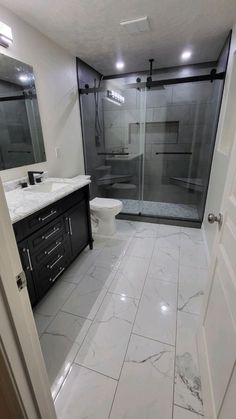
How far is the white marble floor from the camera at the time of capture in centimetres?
105

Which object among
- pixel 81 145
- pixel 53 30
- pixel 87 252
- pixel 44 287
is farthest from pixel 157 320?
pixel 53 30

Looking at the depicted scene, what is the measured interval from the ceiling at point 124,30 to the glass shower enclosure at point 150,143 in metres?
0.56

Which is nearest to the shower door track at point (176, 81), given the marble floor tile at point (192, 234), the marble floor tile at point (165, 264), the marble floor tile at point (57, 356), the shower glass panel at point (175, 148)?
the shower glass panel at point (175, 148)

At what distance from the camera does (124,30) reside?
196 centimetres

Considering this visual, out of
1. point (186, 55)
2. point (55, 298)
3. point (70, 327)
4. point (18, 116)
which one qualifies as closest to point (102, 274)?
point (55, 298)

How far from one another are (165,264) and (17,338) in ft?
5.71

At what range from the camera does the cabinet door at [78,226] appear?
188 centimetres

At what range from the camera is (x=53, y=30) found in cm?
192

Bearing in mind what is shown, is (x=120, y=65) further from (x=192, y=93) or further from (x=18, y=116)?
(x=18, y=116)

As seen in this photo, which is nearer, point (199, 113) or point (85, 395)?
point (85, 395)

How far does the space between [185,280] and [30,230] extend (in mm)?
1463

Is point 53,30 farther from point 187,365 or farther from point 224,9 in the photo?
point 187,365

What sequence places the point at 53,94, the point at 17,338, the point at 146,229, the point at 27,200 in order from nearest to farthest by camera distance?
the point at 17,338, the point at 27,200, the point at 53,94, the point at 146,229

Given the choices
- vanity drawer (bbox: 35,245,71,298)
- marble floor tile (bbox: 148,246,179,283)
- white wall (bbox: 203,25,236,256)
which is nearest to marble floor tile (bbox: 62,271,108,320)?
vanity drawer (bbox: 35,245,71,298)
